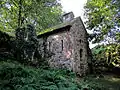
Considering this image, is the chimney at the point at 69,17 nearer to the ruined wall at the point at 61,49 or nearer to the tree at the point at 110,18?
the ruined wall at the point at 61,49

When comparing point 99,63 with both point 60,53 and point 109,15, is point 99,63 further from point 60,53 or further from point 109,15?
point 109,15

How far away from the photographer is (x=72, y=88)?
22.4 ft

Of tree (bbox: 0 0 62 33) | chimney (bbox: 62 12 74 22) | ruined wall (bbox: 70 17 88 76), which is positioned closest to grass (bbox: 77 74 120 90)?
ruined wall (bbox: 70 17 88 76)

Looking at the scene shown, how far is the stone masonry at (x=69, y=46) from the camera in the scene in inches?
498

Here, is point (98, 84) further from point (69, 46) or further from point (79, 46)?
point (79, 46)

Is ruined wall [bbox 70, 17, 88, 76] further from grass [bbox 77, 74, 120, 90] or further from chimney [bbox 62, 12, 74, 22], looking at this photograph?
grass [bbox 77, 74, 120, 90]

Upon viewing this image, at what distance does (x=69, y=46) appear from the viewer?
12695 millimetres

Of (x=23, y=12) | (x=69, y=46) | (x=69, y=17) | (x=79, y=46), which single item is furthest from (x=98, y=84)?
(x=23, y=12)

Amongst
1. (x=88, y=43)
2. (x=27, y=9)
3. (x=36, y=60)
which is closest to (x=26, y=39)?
(x=36, y=60)

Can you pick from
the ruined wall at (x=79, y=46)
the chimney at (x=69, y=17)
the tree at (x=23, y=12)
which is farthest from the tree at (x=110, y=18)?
the tree at (x=23, y=12)

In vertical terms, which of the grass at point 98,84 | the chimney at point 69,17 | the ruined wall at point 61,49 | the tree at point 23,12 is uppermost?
the tree at point 23,12

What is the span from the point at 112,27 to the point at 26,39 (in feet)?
22.8

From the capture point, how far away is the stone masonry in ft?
41.5

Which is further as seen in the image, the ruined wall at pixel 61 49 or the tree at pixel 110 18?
the ruined wall at pixel 61 49
